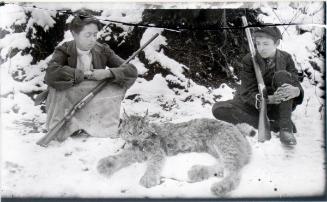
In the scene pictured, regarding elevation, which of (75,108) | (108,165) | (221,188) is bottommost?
(221,188)

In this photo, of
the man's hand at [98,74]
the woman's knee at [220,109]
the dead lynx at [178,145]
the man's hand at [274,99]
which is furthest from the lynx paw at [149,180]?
the man's hand at [274,99]

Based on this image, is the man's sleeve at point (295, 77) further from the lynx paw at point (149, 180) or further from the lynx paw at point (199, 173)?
the lynx paw at point (149, 180)

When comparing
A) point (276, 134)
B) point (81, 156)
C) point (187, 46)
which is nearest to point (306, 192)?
point (276, 134)

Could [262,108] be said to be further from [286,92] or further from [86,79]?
[86,79]

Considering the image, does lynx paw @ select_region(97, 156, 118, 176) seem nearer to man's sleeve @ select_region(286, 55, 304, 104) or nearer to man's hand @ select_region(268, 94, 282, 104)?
man's hand @ select_region(268, 94, 282, 104)

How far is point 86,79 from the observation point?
2.31 meters

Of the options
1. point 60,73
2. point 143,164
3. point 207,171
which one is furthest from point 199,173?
point 60,73

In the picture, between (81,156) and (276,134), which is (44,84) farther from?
(276,134)

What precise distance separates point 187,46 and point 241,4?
1.21 feet

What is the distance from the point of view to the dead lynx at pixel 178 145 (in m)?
2.25

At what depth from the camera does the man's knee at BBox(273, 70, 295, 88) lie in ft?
7.54

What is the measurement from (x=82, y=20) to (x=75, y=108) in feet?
1.57

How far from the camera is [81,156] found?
2287mm

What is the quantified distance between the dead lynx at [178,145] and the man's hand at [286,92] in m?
0.30
